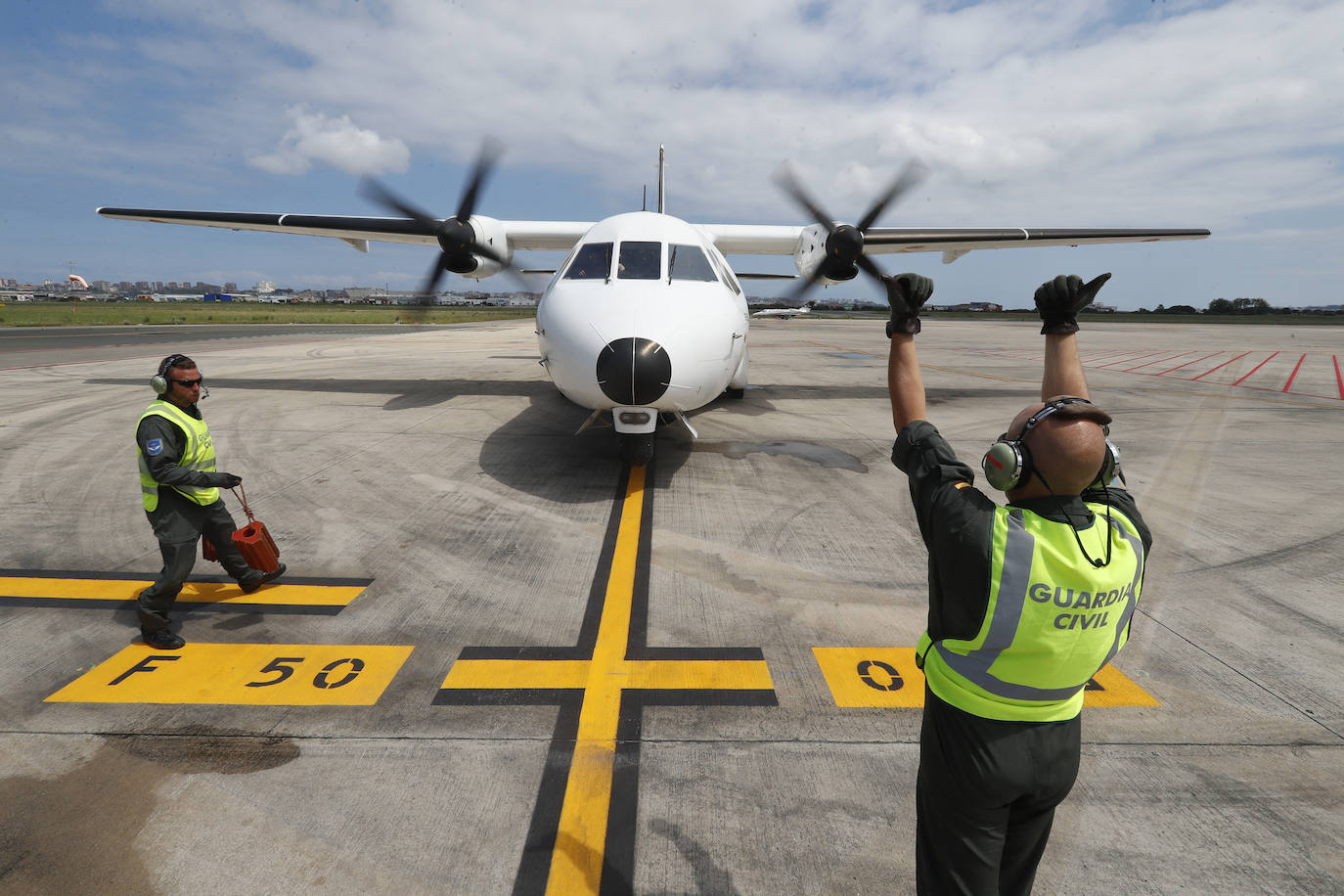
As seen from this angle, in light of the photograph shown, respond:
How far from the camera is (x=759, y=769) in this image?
2986 mm

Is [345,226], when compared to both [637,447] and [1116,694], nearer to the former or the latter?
[637,447]

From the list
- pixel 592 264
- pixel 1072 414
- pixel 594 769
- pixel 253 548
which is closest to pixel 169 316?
pixel 592 264

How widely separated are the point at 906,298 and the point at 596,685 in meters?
2.70

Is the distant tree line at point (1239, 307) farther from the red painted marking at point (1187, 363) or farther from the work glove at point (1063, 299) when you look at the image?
the work glove at point (1063, 299)

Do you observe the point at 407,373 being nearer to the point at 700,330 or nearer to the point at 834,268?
the point at 834,268

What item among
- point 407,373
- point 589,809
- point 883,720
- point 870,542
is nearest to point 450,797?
point 589,809

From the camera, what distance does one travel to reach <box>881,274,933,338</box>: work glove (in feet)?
7.48

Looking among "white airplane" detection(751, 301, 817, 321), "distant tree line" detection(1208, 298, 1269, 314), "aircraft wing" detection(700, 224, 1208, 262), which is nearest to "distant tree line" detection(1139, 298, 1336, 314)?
"distant tree line" detection(1208, 298, 1269, 314)

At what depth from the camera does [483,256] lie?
41.9 feet

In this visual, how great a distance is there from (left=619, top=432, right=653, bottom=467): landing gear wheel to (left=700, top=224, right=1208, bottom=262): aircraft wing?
25.2 feet

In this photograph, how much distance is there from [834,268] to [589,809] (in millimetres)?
10878

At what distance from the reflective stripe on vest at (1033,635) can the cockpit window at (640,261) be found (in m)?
6.18

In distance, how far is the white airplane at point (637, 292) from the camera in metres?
6.21

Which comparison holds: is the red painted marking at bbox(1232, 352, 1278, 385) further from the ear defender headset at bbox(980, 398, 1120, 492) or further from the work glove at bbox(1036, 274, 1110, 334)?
the ear defender headset at bbox(980, 398, 1120, 492)
